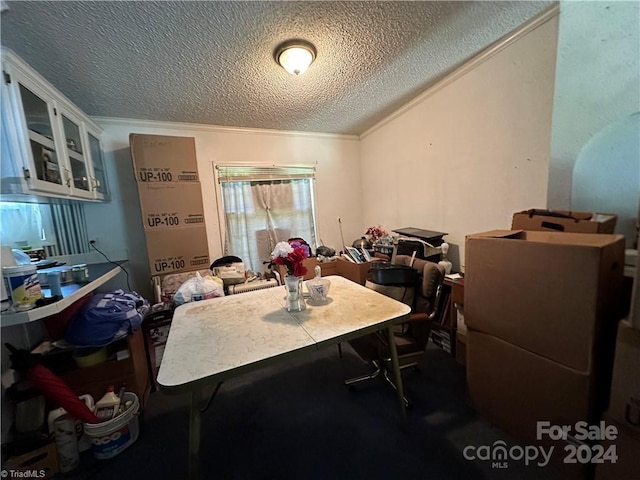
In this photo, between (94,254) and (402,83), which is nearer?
(402,83)

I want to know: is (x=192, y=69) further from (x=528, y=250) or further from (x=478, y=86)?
(x=528, y=250)

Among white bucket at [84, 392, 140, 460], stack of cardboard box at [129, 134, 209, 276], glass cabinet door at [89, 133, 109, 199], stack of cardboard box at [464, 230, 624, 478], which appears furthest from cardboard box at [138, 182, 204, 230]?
stack of cardboard box at [464, 230, 624, 478]

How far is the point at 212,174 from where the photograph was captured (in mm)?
2975

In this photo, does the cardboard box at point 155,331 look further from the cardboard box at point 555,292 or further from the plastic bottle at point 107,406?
the cardboard box at point 555,292

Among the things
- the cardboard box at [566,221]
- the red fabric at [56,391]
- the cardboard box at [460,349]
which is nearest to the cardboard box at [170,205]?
the red fabric at [56,391]

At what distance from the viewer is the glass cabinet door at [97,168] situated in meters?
2.19

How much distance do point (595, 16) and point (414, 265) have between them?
5.95 ft

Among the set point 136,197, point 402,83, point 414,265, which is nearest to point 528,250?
point 414,265

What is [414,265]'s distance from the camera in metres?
1.91

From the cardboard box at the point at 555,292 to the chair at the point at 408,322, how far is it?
0.32 m

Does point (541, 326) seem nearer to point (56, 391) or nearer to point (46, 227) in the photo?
point (56, 391)

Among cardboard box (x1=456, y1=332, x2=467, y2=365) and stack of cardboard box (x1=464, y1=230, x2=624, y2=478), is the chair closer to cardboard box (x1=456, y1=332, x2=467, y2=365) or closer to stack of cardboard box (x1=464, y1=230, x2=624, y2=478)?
stack of cardboard box (x1=464, y1=230, x2=624, y2=478)

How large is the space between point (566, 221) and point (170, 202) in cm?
311

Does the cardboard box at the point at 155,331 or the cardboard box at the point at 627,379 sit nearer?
the cardboard box at the point at 627,379
